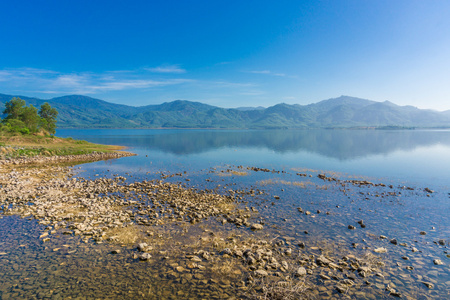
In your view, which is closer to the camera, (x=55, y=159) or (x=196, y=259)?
(x=196, y=259)

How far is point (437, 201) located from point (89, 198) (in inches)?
1679

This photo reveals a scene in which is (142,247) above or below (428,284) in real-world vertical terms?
above

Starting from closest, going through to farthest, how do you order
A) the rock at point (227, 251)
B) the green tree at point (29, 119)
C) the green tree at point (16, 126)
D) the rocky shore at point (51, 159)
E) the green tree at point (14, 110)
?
the rock at point (227, 251)
the rocky shore at point (51, 159)
the green tree at point (16, 126)
the green tree at point (29, 119)
the green tree at point (14, 110)

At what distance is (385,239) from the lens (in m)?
17.5

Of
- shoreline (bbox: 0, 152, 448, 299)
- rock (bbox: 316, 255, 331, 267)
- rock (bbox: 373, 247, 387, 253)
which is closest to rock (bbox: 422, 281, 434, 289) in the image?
shoreline (bbox: 0, 152, 448, 299)

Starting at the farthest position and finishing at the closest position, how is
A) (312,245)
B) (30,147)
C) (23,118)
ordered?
(23,118) < (30,147) < (312,245)

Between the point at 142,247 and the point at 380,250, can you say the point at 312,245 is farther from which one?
the point at 142,247

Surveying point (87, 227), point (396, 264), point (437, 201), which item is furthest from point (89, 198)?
point (437, 201)

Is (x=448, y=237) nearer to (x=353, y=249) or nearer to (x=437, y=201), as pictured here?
(x=353, y=249)

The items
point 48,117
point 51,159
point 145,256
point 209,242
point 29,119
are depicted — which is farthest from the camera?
point 48,117

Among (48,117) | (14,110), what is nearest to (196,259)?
(14,110)

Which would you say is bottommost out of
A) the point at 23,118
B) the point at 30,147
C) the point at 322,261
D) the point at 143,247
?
the point at 322,261

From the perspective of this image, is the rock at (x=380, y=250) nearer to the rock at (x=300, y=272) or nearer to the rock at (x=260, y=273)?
the rock at (x=300, y=272)

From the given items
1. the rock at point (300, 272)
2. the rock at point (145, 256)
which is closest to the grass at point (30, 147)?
the rock at point (145, 256)
